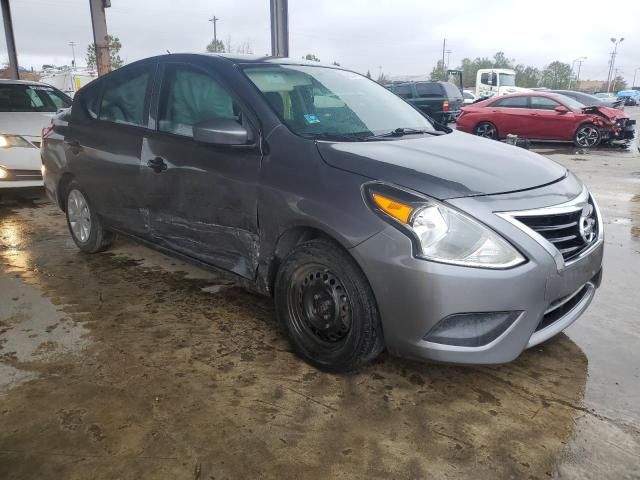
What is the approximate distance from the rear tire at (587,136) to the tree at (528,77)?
74.6 m

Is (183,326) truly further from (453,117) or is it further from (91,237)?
(453,117)

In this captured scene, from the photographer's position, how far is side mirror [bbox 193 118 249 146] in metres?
2.72

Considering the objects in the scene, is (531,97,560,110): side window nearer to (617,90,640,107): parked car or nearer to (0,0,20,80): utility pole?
(0,0,20,80): utility pole

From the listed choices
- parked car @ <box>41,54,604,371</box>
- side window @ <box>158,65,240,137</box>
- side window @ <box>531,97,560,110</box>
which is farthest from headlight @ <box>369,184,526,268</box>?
side window @ <box>531,97,560,110</box>

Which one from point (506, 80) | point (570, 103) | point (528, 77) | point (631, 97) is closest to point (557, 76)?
point (528, 77)

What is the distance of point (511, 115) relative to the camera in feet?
43.8

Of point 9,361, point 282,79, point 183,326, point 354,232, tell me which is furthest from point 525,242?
point 9,361

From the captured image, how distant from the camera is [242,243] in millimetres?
2885

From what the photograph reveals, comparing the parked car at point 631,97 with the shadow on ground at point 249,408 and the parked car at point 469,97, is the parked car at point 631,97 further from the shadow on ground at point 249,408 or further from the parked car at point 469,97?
the shadow on ground at point 249,408

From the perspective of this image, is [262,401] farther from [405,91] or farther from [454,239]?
[405,91]

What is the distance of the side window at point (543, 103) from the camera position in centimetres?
1299

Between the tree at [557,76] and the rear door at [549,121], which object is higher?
the tree at [557,76]

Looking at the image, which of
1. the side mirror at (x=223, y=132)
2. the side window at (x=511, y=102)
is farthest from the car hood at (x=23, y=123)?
the side window at (x=511, y=102)

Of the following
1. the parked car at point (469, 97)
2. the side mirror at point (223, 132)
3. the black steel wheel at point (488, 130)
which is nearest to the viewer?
the side mirror at point (223, 132)
